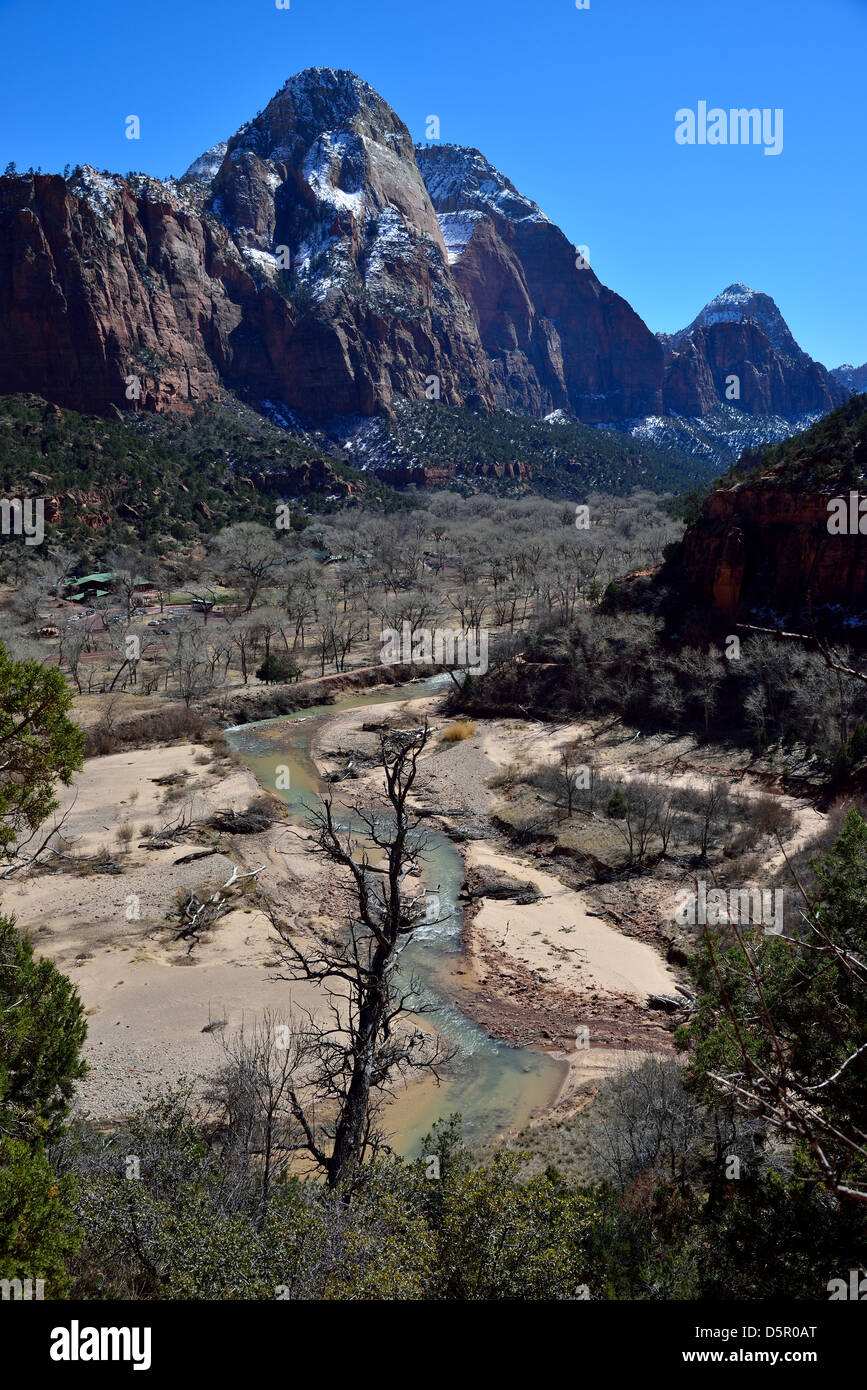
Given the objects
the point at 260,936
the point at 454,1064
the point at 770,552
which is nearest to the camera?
the point at 454,1064

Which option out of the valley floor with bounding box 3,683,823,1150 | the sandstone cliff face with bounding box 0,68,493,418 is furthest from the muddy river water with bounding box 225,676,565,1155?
the sandstone cliff face with bounding box 0,68,493,418

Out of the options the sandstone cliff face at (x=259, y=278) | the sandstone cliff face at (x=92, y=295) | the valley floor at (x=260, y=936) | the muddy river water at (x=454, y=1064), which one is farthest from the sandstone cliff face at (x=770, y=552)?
the sandstone cliff face at (x=92, y=295)

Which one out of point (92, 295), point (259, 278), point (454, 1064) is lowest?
point (454, 1064)

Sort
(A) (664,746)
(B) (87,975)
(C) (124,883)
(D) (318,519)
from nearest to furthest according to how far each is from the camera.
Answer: (B) (87,975), (C) (124,883), (A) (664,746), (D) (318,519)

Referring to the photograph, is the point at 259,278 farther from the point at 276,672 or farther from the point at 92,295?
the point at 276,672

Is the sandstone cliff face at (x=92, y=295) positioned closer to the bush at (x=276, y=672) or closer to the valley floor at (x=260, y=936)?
the bush at (x=276, y=672)

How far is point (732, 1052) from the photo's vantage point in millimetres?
8734

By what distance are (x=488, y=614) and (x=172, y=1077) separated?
180 ft

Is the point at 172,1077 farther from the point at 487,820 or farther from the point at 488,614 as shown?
the point at 488,614

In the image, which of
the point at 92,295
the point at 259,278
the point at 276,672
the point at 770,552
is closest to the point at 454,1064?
the point at 770,552

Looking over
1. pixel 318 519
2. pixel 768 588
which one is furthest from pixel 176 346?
pixel 768 588

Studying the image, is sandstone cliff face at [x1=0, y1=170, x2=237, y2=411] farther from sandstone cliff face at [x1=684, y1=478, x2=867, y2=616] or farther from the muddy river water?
the muddy river water

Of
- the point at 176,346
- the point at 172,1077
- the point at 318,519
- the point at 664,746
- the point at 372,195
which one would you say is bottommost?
the point at 172,1077
